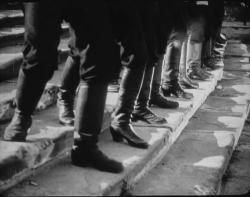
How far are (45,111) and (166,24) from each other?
1.28 m

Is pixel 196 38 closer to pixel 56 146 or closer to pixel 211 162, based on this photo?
pixel 211 162

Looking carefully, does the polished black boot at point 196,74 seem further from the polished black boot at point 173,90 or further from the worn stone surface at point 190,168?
the worn stone surface at point 190,168

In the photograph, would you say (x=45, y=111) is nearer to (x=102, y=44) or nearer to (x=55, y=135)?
(x=55, y=135)

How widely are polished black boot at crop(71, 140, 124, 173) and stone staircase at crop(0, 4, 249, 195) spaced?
0.03 m

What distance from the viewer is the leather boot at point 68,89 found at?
111 inches

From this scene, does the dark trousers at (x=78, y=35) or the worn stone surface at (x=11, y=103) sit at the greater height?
the dark trousers at (x=78, y=35)

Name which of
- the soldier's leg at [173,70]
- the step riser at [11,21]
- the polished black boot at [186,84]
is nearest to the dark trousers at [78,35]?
the soldier's leg at [173,70]

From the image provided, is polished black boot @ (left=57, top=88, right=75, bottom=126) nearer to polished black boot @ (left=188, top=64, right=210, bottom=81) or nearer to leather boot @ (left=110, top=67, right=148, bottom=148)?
leather boot @ (left=110, top=67, right=148, bottom=148)

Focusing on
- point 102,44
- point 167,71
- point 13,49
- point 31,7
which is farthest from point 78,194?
point 167,71

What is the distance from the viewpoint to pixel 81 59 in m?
2.17

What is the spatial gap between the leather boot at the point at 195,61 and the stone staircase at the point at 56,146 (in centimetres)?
179

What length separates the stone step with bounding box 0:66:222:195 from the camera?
7.05ft

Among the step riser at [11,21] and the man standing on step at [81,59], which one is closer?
the man standing on step at [81,59]

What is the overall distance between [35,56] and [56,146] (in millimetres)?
626
